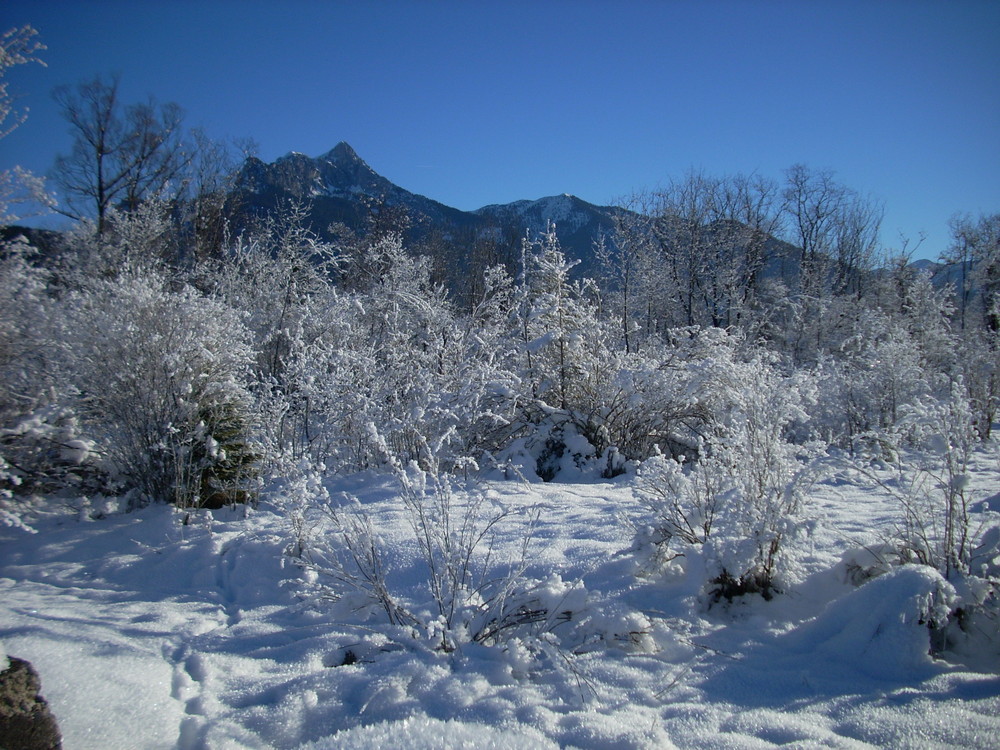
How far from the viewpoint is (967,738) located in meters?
1.67

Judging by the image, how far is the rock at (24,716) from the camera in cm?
154

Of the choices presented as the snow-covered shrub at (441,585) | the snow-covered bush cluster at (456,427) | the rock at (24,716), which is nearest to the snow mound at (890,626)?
the snow-covered bush cluster at (456,427)

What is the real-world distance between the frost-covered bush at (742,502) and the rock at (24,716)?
2606 millimetres

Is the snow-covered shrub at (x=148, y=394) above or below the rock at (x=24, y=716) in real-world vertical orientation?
above

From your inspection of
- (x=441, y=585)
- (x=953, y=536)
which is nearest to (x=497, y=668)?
(x=441, y=585)

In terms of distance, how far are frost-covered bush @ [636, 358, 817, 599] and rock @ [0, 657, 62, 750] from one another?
2606mm

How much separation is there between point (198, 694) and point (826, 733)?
7.34ft

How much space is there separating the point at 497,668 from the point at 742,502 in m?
1.51

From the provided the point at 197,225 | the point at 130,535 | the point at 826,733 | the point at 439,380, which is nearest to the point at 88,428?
the point at 130,535

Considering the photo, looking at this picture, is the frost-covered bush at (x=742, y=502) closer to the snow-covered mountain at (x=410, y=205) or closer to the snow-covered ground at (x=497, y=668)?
the snow-covered ground at (x=497, y=668)

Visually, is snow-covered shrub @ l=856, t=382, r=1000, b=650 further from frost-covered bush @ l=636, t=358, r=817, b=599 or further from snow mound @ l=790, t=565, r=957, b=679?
Answer: frost-covered bush @ l=636, t=358, r=817, b=599

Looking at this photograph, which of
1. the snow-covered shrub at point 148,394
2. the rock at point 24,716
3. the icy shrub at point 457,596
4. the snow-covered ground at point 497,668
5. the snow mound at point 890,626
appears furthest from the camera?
the snow-covered shrub at point 148,394

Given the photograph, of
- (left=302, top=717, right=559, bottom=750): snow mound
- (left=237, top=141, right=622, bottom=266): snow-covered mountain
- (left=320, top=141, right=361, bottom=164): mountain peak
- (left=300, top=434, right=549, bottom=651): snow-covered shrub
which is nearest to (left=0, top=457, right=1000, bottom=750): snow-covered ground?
(left=302, top=717, right=559, bottom=750): snow mound

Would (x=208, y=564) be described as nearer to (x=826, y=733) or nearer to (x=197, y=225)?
(x=826, y=733)
